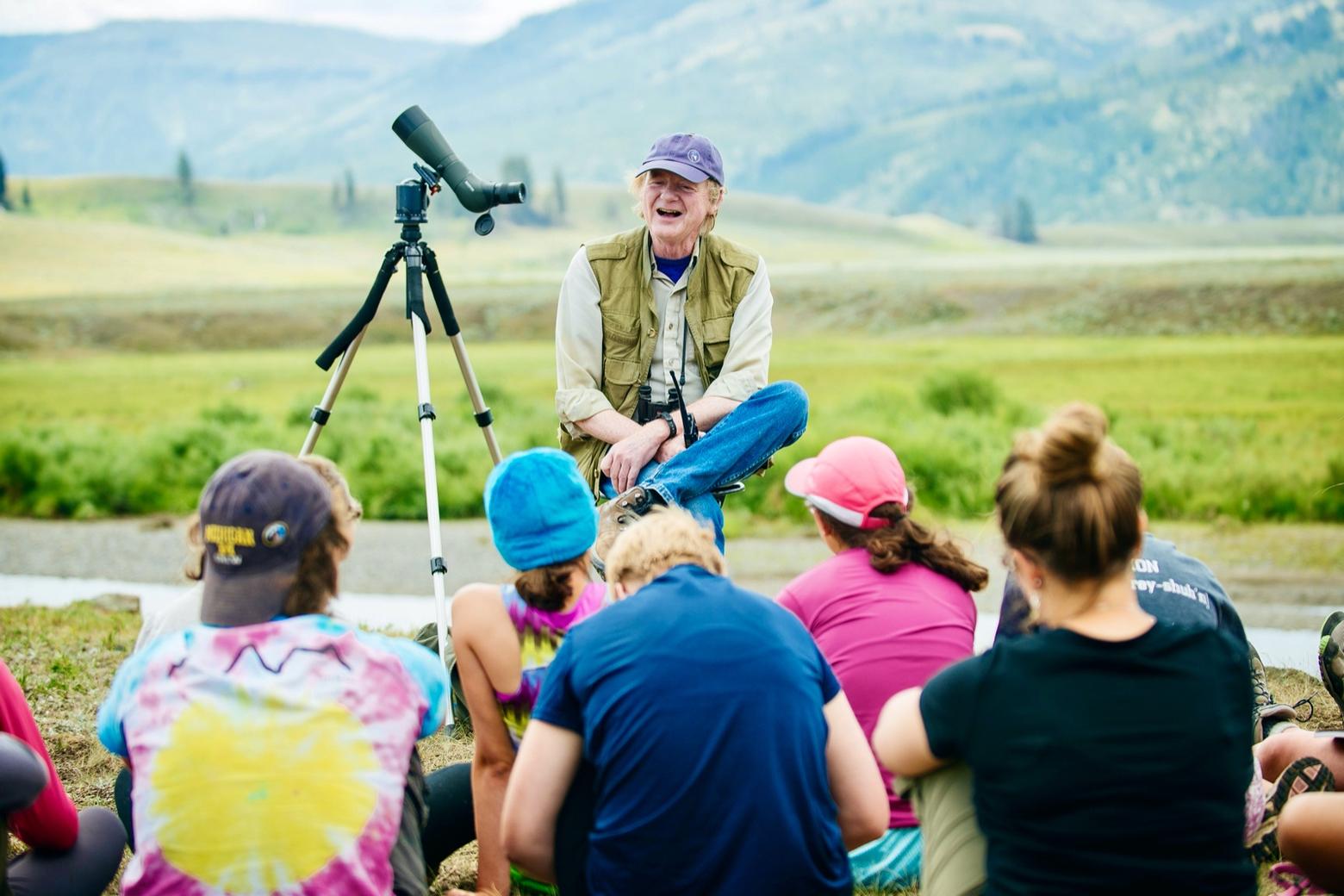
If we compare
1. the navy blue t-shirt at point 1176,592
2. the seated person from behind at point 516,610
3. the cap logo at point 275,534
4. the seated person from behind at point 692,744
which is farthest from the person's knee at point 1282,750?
the cap logo at point 275,534

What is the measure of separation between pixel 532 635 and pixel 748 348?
6.39 ft

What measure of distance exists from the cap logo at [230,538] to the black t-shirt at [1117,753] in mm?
1111

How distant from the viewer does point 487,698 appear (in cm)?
239

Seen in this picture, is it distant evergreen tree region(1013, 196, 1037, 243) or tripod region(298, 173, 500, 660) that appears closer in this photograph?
tripod region(298, 173, 500, 660)

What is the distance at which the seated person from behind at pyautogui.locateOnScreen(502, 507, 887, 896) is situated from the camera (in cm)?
179

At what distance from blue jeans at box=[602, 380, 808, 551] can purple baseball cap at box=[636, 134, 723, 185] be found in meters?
0.75

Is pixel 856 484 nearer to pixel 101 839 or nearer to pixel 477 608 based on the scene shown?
pixel 477 608

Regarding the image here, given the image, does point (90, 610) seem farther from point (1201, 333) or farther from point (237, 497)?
point (1201, 333)

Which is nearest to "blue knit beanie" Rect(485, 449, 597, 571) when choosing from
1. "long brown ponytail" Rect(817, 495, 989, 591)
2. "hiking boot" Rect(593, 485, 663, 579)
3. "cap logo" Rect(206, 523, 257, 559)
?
"cap logo" Rect(206, 523, 257, 559)

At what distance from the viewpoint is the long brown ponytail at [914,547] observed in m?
2.63

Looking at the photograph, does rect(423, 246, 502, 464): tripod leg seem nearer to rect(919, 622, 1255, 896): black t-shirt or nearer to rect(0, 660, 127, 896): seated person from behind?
rect(0, 660, 127, 896): seated person from behind

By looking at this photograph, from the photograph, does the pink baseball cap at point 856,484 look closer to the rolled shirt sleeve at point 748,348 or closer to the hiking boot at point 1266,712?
the rolled shirt sleeve at point 748,348

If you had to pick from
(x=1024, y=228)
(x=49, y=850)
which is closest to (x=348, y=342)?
(x=49, y=850)

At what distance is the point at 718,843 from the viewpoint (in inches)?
71.1
